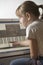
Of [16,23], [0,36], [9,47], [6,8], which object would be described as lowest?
[9,47]

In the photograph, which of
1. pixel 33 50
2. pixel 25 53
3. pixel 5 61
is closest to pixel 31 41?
pixel 33 50

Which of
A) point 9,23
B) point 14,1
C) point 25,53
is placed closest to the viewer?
point 25,53

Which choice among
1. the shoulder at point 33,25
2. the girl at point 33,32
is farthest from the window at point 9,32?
the shoulder at point 33,25

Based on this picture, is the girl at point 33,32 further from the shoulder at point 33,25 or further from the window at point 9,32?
the window at point 9,32

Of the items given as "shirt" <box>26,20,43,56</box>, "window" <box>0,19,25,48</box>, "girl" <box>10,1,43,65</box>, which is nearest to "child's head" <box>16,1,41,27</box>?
"girl" <box>10,1,43,65</box>

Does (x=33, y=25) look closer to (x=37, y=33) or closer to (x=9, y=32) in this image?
(x=37, y=33)

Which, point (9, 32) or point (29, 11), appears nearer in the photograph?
point (29, 11)

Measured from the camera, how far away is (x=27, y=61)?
1.55m

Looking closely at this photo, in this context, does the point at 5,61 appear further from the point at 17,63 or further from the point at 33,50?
the point at 33,50

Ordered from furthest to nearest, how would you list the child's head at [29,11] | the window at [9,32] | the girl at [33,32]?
Result: the window at [9,32], the child's head at [29,11], the girl at [33,32]

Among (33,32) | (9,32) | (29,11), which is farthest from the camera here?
(9,32)

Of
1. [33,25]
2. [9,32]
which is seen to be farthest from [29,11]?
[9,32]

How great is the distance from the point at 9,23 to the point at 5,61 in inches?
18.3

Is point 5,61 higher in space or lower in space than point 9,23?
lower
